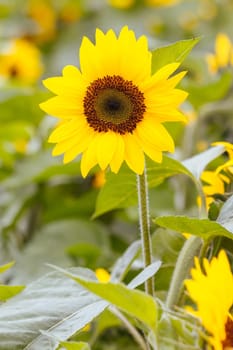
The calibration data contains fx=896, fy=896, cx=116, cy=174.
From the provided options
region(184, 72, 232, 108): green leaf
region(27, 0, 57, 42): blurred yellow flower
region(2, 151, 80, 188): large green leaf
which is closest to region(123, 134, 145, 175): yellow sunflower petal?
region(2, 151, 80, 188): large green leaf

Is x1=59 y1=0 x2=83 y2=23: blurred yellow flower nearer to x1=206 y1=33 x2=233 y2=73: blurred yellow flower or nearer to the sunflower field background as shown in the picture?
the sunflower field background

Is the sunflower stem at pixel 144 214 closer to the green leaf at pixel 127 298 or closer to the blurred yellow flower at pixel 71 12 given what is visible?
the green leaf at pixel 127 298

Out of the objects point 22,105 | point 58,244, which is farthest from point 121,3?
point 58,244

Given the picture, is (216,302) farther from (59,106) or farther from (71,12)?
(71,12)

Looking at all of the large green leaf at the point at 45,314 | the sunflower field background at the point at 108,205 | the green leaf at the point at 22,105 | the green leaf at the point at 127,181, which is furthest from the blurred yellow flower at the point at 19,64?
the large green leaf at the point at 45,314

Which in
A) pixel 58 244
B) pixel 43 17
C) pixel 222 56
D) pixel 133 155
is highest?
pixel 43 17

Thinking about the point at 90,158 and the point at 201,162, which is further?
the point at 201,162
